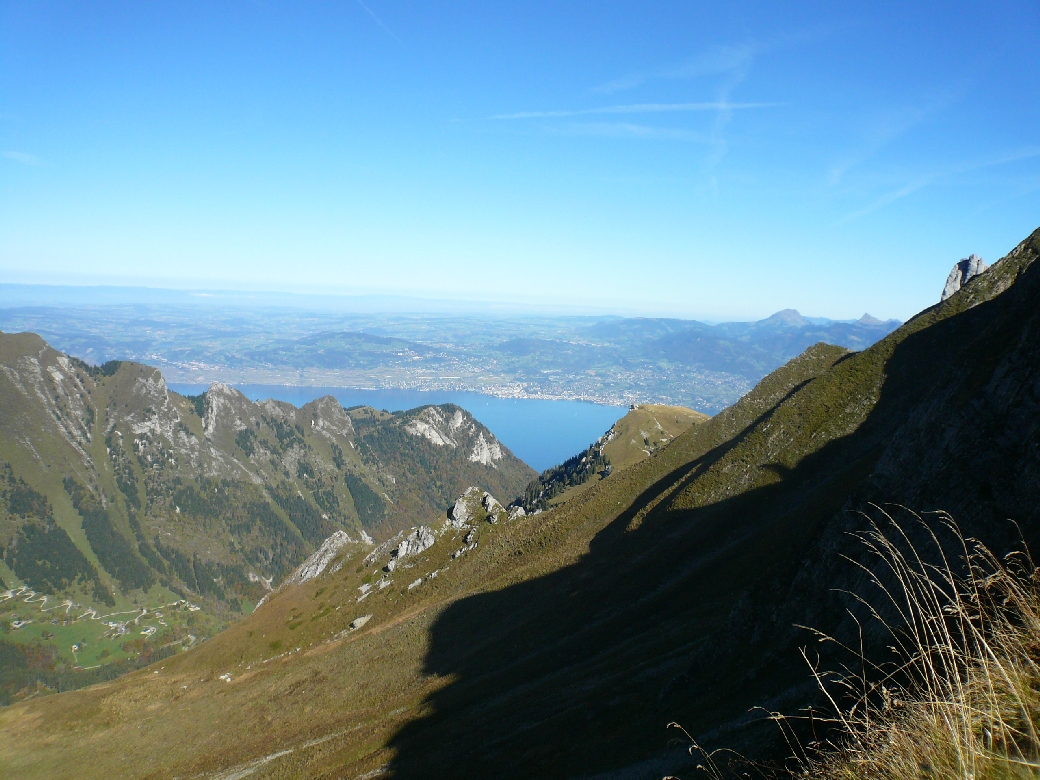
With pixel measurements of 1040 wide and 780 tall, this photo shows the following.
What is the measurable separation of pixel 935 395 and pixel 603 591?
95.0 feet

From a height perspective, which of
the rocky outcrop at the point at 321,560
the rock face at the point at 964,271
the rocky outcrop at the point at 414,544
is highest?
the rock face at the point at 964,271

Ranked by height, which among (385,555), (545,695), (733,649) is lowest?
(385,555)

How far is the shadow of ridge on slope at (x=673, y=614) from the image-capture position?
23.8 m

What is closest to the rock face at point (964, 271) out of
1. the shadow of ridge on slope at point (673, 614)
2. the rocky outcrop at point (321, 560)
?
the shadow of ridge on slope at point (673, 614)

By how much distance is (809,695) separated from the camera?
16672 millimetres

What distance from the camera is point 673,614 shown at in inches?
1469

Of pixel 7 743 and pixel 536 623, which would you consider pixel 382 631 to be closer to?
Answer: pixel 536 623

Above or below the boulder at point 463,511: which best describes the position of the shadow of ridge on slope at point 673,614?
above

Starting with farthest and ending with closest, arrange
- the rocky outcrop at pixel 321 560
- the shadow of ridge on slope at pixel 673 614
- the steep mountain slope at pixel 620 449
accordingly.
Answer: the rocky outcrop at pixel 321 560 → the steep mountain slope at pixel 620 449 → the shadow of ridge on slope at pixel 673 614

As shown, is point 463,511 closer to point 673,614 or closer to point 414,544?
point 414,544

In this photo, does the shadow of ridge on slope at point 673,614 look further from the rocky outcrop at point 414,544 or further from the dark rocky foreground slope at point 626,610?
the rocky outcrop at point 414,544

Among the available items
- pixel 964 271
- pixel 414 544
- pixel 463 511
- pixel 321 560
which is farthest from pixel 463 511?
pixel 964 271

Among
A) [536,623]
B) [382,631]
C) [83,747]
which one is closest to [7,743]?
[83,747]

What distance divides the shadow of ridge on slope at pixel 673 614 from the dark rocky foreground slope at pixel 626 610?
0.18 metres
